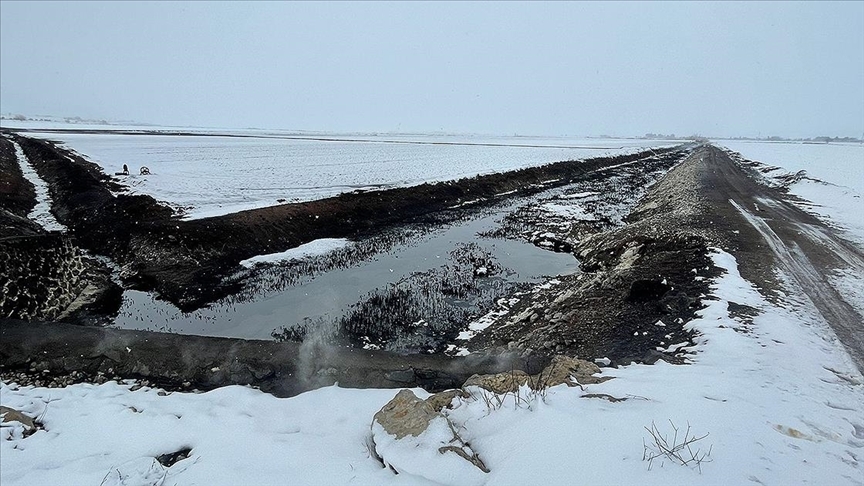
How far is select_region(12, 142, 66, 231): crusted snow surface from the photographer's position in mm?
17625

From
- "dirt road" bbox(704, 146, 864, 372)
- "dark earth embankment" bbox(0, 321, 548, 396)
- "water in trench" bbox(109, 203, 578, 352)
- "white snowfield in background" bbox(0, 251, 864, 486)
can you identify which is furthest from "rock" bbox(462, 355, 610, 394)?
"dirt road" bbox(704, 146, 864, 372)

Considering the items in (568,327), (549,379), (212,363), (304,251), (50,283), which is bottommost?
(304,251)

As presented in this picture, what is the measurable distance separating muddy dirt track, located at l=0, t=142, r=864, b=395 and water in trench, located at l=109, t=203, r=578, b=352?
131 cm

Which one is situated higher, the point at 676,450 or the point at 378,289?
the point at 676,450

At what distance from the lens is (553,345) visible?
8852 millimetres

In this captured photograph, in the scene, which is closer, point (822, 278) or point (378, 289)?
point (822, 278)

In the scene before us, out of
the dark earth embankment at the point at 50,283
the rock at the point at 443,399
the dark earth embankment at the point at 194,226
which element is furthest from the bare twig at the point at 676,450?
the dark earth embankment at the point at 50,283

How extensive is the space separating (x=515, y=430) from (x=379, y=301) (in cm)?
796

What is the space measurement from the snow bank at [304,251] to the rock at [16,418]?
9799 millimetres

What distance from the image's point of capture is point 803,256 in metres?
12.5

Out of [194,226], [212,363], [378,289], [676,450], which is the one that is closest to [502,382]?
[676,450]

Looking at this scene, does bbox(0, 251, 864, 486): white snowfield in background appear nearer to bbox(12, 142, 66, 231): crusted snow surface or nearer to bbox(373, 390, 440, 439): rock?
bbox(373, 390, 440, 439): rock

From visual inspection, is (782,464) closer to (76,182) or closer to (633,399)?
(633,399)

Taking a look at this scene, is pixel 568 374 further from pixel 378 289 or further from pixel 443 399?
pixel 378 289
